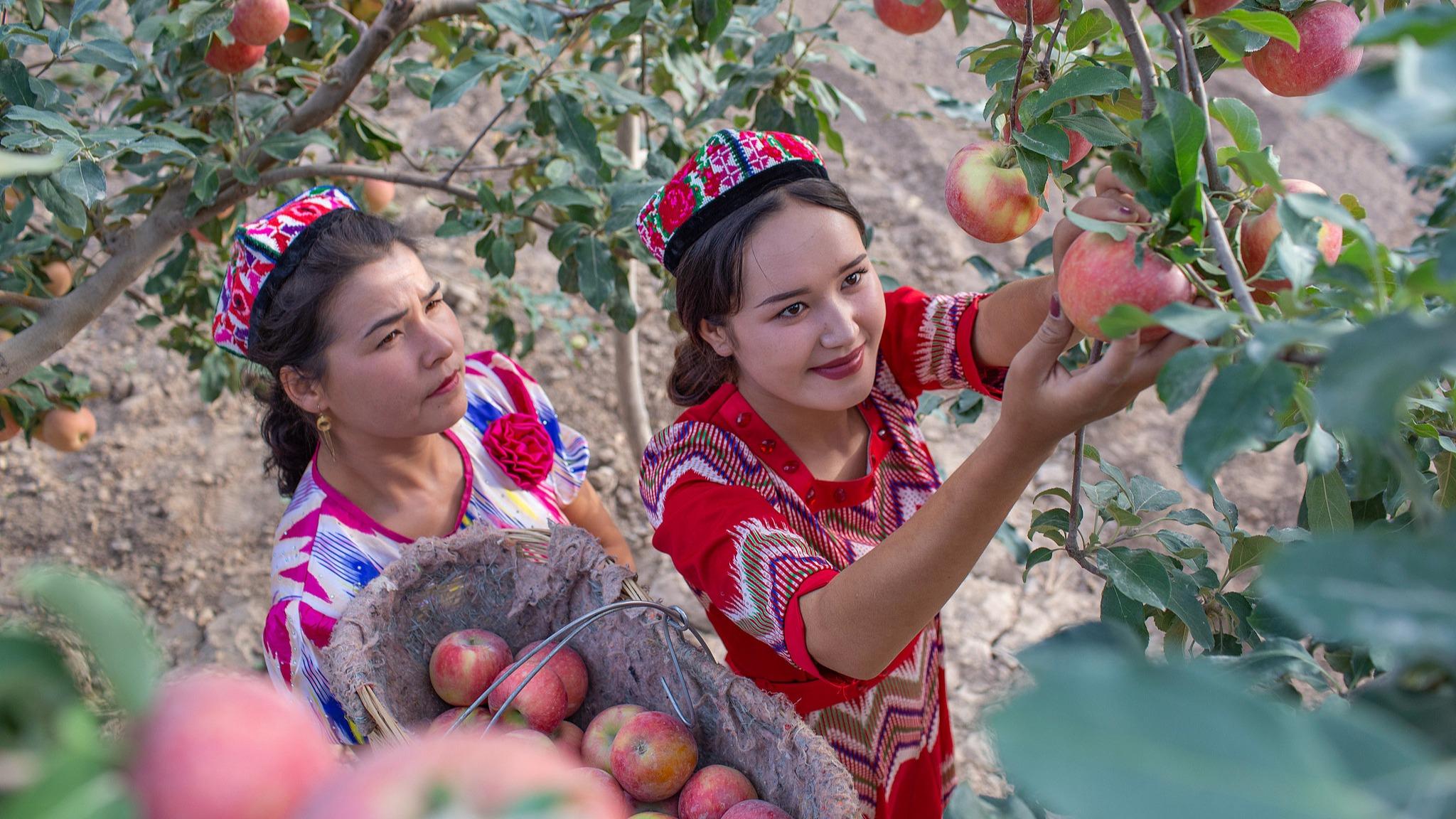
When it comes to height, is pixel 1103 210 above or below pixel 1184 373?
above

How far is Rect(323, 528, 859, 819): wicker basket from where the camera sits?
3.85 feet

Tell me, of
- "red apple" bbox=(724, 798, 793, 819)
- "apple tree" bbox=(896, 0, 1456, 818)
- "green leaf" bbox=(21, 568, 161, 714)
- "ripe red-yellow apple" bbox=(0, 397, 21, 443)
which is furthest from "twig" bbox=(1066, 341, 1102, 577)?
"ripe red-yellow apple" bbox=(0, 397, 21, 443)

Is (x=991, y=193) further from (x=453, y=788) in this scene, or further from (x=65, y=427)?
(x=65, y=427)

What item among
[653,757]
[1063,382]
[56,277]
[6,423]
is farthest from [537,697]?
[56,277]

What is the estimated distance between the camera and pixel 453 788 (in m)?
0.37

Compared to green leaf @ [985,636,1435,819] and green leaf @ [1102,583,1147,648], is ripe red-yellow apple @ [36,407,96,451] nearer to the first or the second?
green leaf @ [1102,583,1147,648]

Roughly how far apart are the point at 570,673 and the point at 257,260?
2.87 ft

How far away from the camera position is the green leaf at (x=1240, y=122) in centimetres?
89

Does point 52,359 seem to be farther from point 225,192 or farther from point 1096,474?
point 1096,474

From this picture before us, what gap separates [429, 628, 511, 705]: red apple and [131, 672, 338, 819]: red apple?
103 cm

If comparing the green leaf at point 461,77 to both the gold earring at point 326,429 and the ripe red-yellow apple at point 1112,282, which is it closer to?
the gold earring at point 326,429

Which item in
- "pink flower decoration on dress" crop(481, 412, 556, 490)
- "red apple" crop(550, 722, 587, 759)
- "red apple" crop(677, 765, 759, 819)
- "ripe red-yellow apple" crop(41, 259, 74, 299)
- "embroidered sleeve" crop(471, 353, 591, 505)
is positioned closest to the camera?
Result: "red apple" crop(677, 765, 759, 819)

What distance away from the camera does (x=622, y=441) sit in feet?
11.1

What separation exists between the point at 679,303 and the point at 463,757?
111cm
